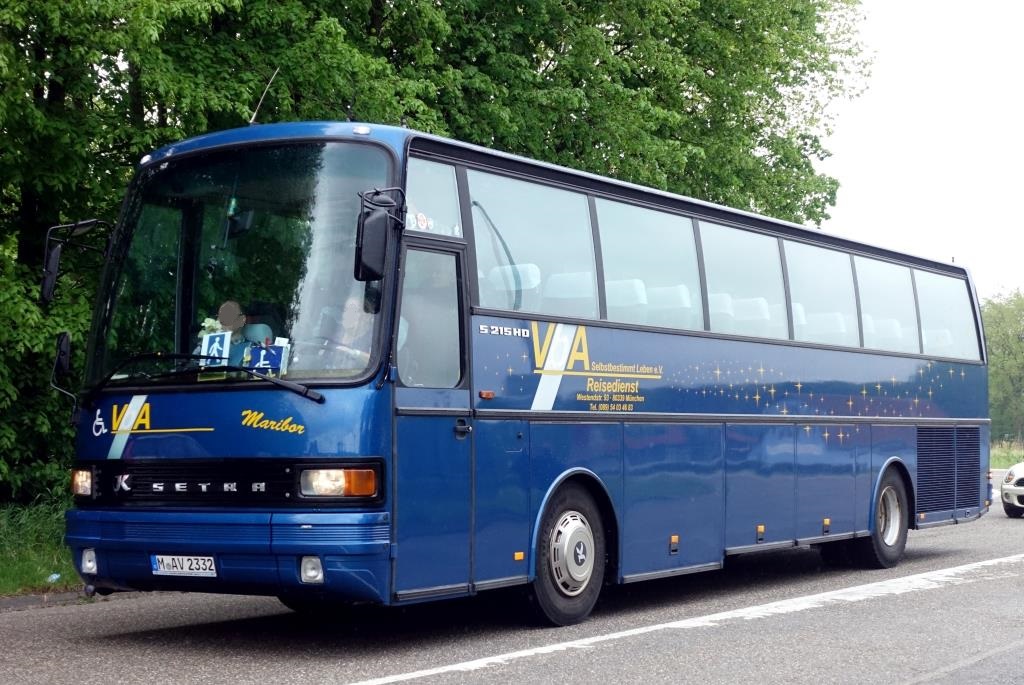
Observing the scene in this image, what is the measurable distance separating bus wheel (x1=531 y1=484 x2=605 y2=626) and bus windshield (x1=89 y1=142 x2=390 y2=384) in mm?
2378

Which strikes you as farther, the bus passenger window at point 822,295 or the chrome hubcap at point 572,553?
the bus passenger window at point 822,295

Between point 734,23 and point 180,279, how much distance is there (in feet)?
70.0

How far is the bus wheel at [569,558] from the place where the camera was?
10195mm

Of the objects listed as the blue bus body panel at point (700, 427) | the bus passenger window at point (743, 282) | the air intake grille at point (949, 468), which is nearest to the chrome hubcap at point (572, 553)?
the blue bus body panel at point (700, 427)

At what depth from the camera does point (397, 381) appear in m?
8.79

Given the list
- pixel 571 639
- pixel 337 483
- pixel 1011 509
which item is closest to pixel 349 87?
pixel 571 639

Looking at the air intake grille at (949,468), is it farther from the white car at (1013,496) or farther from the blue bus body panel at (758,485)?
the white car at (1013,496)

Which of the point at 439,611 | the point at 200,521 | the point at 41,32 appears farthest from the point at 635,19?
the point at 200,521

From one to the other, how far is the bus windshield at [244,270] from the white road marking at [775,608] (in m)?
1.84

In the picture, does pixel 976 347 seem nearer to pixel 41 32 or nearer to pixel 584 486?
pixel 584 486

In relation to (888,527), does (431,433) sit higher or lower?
higher

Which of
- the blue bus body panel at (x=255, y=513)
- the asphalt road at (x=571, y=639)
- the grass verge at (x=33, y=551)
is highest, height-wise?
the blue bus body panel at (x=255, y=513)

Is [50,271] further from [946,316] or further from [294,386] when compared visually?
[946,316]

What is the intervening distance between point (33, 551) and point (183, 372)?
5562 mm
